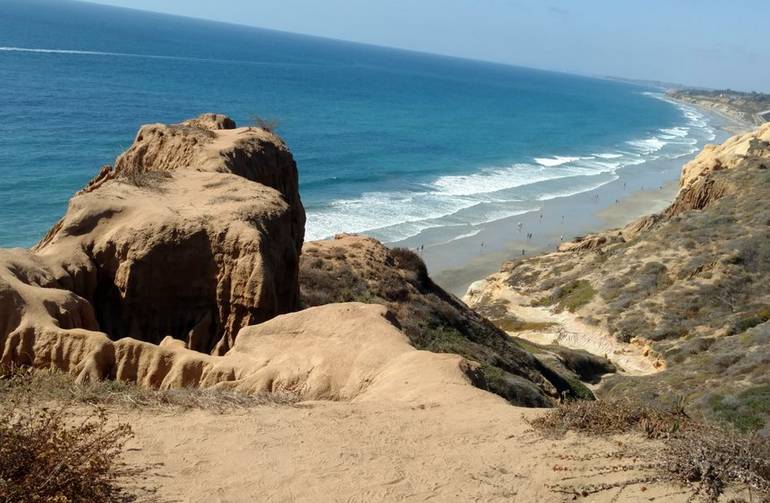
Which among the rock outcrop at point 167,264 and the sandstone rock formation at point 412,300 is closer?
the rock outcrop at point 167,264

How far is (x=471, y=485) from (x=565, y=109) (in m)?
168

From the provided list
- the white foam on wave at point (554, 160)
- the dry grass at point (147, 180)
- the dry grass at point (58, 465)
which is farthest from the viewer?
the white foam on wave at point (554, 160)

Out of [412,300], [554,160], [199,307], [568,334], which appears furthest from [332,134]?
[199,307]

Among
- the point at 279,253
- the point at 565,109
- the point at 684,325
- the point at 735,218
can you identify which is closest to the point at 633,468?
the point at 279,253

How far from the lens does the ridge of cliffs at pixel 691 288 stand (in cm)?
2592

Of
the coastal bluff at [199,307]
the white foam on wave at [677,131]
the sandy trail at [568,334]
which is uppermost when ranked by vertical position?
the white foam on wave at [677,131]

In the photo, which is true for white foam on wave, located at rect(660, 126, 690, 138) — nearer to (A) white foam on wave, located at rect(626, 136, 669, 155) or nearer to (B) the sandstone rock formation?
(A) white foam on wave, located at rect(626, 136, 669, 155)

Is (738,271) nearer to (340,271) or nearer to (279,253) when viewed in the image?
(340,271)

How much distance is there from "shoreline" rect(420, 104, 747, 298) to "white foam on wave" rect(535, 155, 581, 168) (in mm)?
6623

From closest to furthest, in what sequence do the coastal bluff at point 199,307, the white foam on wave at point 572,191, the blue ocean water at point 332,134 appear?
1. the coastal bluff at point 199,307
2. the blue ocean water at point 332,134
3. the white foam on wave at point 572,191

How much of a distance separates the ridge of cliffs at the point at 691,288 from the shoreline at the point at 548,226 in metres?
2.95

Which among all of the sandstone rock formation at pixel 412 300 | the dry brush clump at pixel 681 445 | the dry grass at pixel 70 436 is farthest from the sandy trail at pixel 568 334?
the dry grass at pixel 70 436

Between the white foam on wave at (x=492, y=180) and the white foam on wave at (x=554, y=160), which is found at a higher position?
the white foam on wave at (x=554, y=160)

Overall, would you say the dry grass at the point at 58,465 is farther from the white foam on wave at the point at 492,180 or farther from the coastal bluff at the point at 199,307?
the white foam on wave at the point at 492,180
